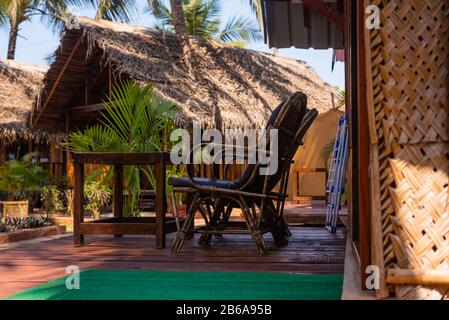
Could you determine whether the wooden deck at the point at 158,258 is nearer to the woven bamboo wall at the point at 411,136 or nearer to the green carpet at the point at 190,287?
the green carpet at the point at 190,287

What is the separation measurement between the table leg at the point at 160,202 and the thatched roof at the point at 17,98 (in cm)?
840

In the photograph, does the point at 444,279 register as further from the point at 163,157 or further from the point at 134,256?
the point at 163,157

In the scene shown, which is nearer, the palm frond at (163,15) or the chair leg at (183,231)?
the chair leg at (183,231)

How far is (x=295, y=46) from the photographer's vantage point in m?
6.79

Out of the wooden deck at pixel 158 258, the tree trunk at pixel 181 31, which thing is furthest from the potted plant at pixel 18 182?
the wooden deck at pixel 158 258

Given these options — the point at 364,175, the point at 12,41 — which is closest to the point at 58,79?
the point at 364,175

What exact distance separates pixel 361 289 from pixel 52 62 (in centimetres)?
990

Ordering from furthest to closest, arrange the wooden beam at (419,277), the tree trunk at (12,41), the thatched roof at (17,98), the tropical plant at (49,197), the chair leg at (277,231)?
the tree trunk at (12,41) < the thatched roof at (17,98) < the tropical plant at (49,197) < the chair leg at (277,231) < the wooden beam at (419,277)

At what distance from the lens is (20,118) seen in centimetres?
1273

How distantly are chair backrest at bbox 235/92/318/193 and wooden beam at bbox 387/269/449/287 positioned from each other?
1829mm

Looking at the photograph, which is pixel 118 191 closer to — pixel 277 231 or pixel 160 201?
pixel 160 201

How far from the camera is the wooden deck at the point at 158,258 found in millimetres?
2975

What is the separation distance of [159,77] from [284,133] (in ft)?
21.1
